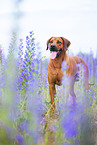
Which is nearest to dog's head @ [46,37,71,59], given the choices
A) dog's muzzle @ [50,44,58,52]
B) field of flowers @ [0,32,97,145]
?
dog's muzzle @ [50,44,58,52]

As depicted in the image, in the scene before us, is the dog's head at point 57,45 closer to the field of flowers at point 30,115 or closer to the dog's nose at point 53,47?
the dog's nose at point 53,47

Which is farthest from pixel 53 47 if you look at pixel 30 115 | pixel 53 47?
pixel 30 115

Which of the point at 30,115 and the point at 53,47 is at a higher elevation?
the point at 53,47

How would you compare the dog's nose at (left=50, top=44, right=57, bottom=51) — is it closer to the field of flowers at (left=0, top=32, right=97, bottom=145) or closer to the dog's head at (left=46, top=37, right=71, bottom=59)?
the dog's head at (left=46, top=37, right=71, bottom=59)

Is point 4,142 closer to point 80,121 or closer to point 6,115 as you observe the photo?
point 6,115

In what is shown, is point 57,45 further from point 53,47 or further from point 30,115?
point 30,115

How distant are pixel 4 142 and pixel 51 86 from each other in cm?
302

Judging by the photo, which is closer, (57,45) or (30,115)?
(30,115)

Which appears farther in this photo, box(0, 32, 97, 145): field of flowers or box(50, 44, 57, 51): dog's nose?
box(50, 44, 57, 51): dog's nose

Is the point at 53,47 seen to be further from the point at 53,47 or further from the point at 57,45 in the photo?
the point at 57,45

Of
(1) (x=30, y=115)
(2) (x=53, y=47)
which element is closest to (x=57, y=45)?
(2) (x=53, y=47)

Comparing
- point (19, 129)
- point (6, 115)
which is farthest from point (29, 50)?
point (6, 115)

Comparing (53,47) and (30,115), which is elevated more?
(53,47)

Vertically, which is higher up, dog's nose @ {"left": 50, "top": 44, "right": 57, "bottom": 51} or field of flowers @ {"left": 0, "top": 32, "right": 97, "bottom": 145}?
dog's nose @ {"left": 50, "top": 44, "right": 57, "bottom": 51}
